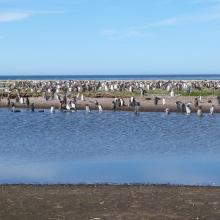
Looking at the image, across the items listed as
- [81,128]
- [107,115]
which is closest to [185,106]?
[107,115]

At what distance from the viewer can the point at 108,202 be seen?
51.1 ft

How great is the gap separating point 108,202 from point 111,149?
12832 mm

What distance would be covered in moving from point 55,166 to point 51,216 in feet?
29.3

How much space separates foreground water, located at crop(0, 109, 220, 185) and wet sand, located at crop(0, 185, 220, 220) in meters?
2.10

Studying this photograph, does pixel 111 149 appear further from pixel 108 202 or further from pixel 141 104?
pixel 141 104

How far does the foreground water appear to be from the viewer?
68.0 ft

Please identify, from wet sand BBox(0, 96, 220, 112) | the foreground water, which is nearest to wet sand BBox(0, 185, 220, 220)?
the foreground water

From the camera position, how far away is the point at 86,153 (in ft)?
88.4

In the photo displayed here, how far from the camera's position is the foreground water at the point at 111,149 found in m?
20.7

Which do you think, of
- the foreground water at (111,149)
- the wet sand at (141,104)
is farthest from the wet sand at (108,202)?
the wet sand at (141,104)

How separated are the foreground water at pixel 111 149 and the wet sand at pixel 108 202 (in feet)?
6.88

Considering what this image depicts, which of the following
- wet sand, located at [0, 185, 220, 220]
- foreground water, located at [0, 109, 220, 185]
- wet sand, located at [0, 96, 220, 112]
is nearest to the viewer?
wet sand, located at [0, 185, 220, 220]

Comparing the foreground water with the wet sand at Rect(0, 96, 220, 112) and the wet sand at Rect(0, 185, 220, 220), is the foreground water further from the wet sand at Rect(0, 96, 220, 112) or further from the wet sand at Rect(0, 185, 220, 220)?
the wet sand at Rect(0, 96, 220, 112)

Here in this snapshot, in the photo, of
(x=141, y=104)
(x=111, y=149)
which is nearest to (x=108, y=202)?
(x=111, y=149)
